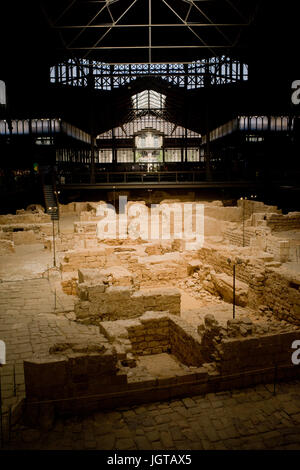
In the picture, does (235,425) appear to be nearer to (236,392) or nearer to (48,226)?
(236,392)

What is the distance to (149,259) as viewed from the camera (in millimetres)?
11953

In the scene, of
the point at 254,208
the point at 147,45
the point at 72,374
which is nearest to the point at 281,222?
the point at 254,208

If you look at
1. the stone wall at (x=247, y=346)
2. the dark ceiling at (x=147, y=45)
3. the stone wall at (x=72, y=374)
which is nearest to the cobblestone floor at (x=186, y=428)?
the stone wall at (x=72, y=374)

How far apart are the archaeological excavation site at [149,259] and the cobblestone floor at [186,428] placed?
0.02 metres

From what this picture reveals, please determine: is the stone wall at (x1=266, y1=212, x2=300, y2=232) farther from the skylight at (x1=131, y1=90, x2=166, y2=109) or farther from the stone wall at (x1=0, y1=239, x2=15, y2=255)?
the skylight at (x1=131, y1=90, x2=166, y2=109)

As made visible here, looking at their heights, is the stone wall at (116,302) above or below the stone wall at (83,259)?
below

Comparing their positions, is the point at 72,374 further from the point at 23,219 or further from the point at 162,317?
the point at 23,219

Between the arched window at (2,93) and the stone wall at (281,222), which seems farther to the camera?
the arched window at (2,93)

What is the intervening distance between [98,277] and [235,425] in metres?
4.67

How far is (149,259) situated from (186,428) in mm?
7521

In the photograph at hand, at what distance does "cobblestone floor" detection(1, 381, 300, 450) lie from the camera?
4305mm

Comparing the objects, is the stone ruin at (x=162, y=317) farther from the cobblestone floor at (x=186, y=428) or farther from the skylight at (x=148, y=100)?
the skylight at (x=148, y=100)

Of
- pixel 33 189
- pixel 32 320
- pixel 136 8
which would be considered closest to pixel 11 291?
pixel 32 320

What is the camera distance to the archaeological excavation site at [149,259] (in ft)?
15.7
